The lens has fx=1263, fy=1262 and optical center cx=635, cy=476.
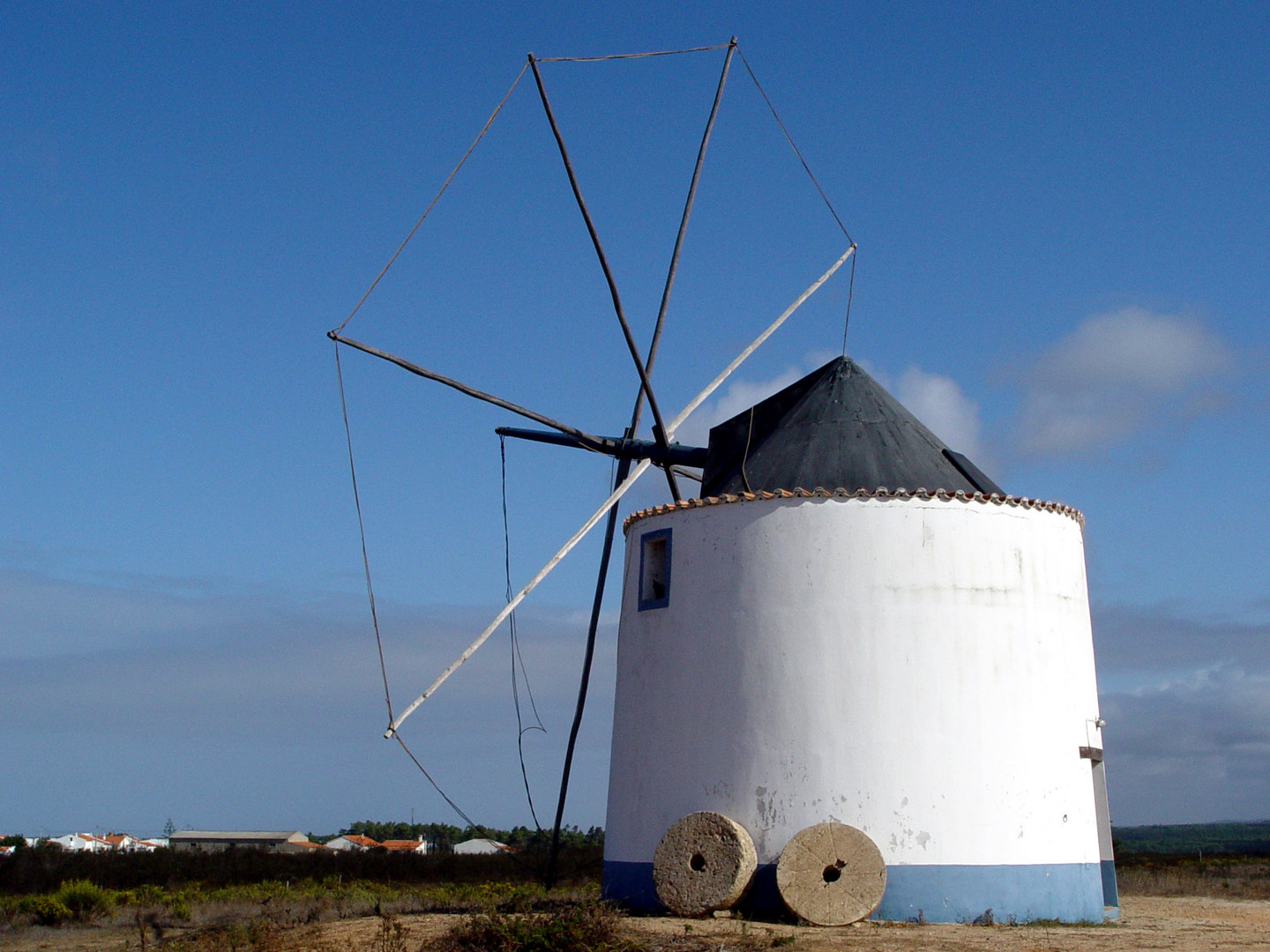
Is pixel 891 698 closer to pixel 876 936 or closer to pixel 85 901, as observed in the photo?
pixel 876 936

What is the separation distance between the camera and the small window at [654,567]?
1539 centimetres

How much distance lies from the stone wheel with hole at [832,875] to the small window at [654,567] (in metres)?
3.57

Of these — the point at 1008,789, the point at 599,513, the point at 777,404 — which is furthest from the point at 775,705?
the point at 777,404

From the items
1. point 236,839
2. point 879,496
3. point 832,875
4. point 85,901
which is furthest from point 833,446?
point 236,839

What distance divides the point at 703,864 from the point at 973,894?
2827 millimetres

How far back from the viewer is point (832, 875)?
1284 centimetres

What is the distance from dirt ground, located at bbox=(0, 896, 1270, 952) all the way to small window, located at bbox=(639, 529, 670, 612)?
12.6 ft

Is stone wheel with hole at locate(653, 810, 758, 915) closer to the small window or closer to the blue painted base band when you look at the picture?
the blue painted base band

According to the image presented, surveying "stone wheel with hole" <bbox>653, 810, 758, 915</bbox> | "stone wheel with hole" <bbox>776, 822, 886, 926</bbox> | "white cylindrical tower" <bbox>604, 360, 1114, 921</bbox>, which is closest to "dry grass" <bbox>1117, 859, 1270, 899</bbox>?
"white cylindrical tower" <bbox>604, 360, 1114, 921</bbox>

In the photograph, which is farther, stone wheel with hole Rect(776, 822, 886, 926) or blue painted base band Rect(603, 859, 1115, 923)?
blue painted base band Rect(603, 859, 1115, 923)

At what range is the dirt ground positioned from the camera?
11250mm

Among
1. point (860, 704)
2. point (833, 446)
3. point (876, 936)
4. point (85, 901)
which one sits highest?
point (833, 446)

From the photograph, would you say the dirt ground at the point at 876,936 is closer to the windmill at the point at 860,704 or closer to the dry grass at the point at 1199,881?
the windmill at the point at 860,704

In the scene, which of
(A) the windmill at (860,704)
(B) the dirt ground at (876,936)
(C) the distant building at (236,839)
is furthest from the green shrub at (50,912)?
(C) the distant building at (236,839)
